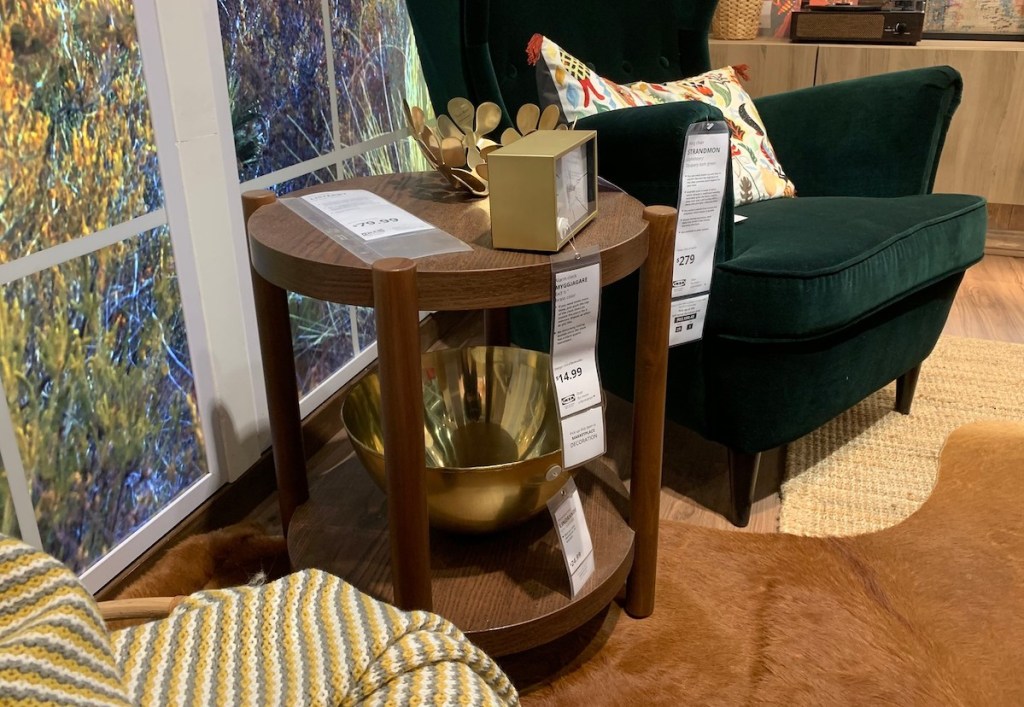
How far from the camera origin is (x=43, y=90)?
916 millimetres

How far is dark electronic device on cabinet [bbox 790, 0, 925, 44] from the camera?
2.36m

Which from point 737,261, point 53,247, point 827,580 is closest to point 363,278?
point 53,247

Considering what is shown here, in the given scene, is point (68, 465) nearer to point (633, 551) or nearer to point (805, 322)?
point (633, 551)

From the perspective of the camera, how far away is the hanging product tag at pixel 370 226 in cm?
77

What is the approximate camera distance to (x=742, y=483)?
1.27 metres

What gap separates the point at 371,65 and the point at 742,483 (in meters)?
1.06

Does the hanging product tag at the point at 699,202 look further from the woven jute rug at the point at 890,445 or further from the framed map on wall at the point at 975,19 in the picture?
the framed map on wall at the point at 975,19

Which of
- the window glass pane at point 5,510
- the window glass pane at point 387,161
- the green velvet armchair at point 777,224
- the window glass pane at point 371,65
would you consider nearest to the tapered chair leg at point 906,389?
the green velvet armchair at point 777,224

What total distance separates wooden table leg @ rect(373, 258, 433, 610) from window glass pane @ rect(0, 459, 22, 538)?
46 centimetres

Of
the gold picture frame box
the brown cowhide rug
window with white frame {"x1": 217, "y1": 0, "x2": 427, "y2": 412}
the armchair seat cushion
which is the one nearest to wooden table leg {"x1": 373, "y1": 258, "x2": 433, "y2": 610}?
the gold picture frame box

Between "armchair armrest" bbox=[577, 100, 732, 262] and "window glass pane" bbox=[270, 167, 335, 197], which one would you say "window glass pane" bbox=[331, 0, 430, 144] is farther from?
"armchair armrest" bbox=[577, 100, 732, 262]

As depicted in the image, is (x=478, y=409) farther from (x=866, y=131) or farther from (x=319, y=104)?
(x=866, y=131)

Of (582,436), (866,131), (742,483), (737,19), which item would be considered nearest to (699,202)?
(582,436)

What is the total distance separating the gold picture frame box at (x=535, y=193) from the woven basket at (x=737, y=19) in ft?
6.39
